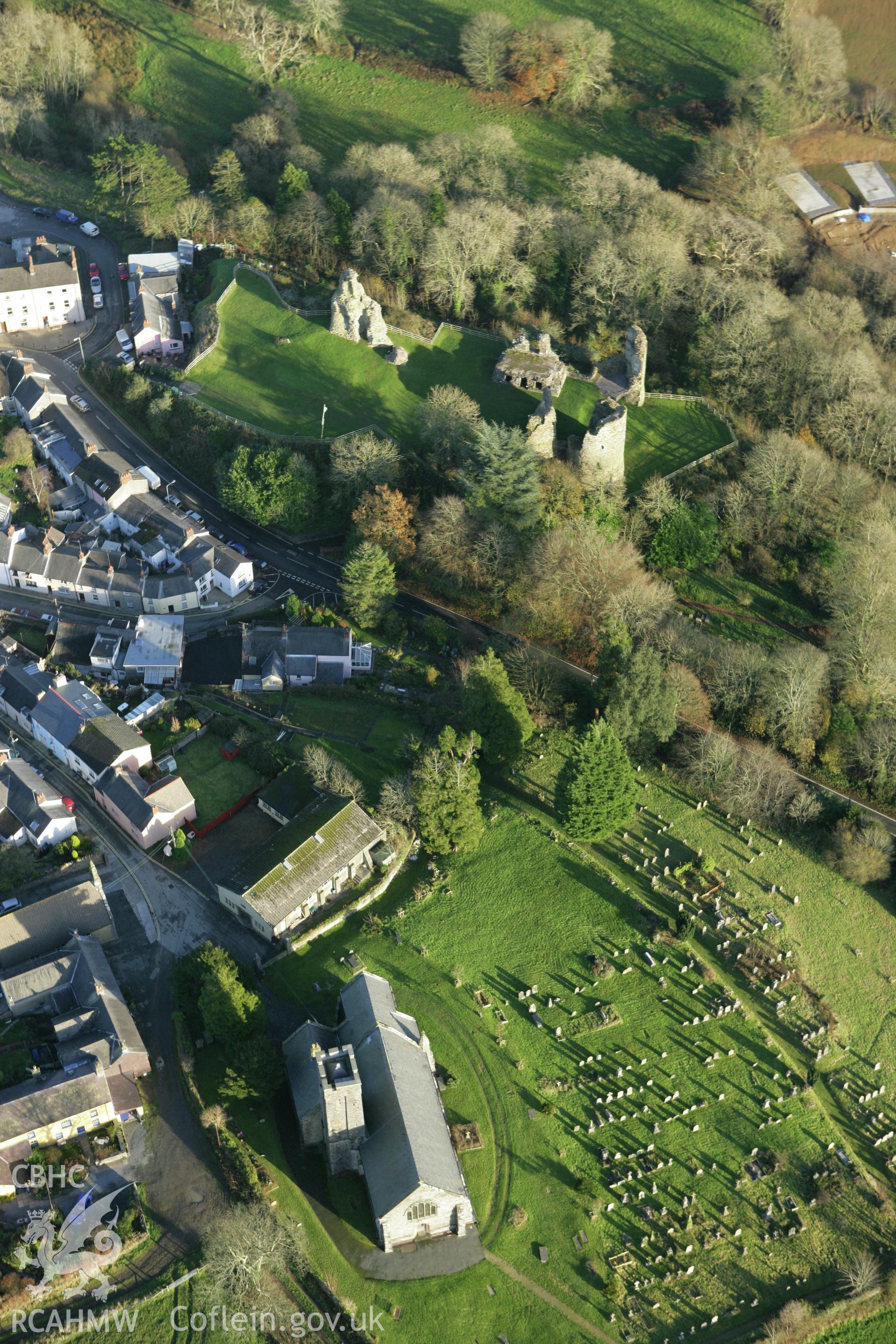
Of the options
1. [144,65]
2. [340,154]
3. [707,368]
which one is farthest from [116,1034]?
[144,65]

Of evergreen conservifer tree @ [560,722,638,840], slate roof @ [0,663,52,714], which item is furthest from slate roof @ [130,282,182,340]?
evergreen conservifer tree @ [560,722,638,840]

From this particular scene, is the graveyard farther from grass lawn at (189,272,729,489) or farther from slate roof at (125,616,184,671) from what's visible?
grass lawn at (189,272,729,489)

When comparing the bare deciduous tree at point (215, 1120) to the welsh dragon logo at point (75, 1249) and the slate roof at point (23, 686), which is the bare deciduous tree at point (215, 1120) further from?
the slate roof at point (23, 686)

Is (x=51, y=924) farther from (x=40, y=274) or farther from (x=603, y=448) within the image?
(x=40, y=274)

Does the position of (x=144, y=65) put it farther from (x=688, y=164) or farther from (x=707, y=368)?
(x=707, y=368)

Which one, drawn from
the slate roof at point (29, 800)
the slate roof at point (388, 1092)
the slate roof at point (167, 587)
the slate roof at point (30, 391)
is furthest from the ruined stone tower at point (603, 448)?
the slate roof at point (30, 391)
